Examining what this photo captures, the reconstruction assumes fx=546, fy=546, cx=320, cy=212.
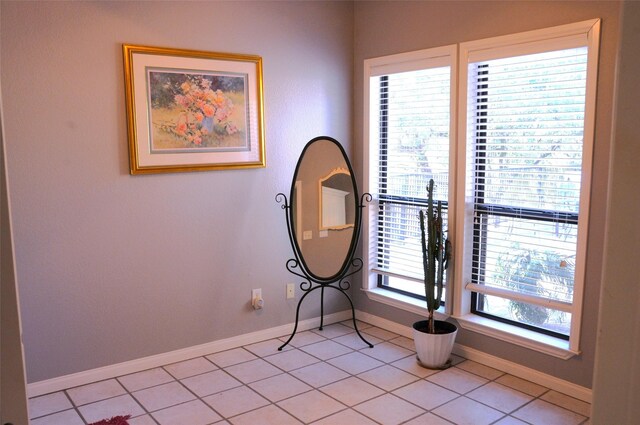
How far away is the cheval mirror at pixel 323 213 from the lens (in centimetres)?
372

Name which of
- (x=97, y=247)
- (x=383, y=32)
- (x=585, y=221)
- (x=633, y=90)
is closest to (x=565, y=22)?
(x=585, y=221)

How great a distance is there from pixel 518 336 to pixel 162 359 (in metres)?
2.18

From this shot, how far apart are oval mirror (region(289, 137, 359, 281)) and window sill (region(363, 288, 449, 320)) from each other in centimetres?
47

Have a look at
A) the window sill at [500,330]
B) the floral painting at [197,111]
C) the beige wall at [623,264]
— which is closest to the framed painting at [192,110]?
the floral painting at [197,111]

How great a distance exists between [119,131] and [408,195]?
1.96 meters

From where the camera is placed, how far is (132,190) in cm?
325

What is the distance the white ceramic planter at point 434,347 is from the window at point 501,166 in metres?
0.23

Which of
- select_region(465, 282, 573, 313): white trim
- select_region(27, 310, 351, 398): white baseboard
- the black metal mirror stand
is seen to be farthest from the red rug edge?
select_region(465, 282, 573, 313): white trim

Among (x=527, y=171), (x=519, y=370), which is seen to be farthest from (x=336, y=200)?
(x=519, y=370)

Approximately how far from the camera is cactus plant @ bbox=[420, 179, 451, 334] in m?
3.39

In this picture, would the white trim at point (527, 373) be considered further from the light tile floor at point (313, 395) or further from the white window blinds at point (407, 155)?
the white window blinds at point (407, 155)

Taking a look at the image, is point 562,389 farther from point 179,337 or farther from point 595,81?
point 179,337

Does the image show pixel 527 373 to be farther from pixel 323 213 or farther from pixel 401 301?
pixel 323 213

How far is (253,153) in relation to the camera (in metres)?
3.69
